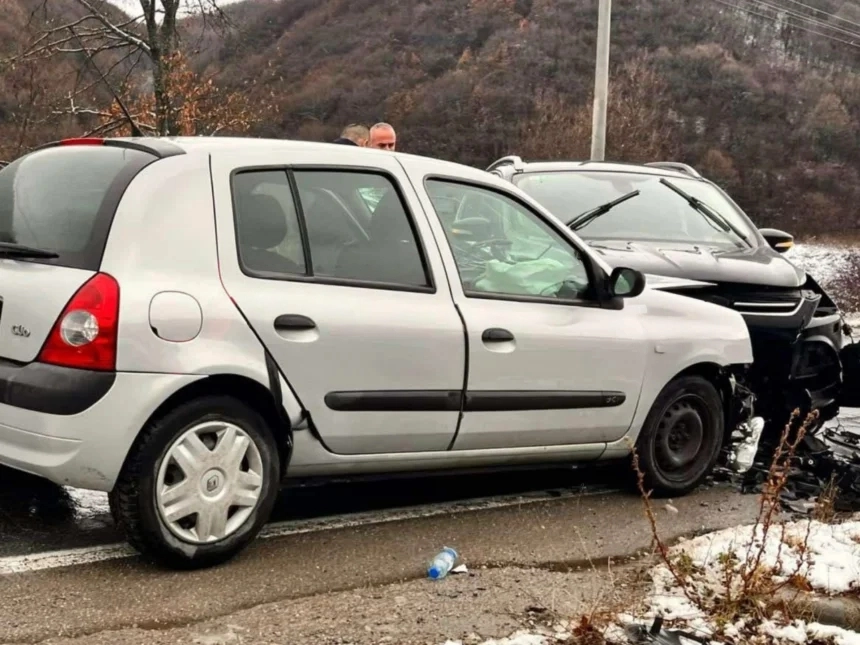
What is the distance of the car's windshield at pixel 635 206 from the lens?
681cm

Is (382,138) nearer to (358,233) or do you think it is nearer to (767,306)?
(767,306)

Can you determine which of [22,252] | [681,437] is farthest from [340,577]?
[681,437]

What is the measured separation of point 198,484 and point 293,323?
2.27ft

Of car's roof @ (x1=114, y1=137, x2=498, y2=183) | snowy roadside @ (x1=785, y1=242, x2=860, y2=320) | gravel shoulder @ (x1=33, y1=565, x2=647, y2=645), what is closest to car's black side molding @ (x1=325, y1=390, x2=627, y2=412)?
gravel shoulder @ (x1=33, y1=565, x2=647, y2=645)

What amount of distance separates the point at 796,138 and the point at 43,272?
2567 inches

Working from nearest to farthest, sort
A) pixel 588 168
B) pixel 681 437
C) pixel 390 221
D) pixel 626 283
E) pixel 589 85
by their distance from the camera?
pixel 390 221 < pixel 626 283 < pixel 681 437 < pixel 588 168 < pixel 589 85

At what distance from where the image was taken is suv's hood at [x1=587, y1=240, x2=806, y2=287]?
19.7ft

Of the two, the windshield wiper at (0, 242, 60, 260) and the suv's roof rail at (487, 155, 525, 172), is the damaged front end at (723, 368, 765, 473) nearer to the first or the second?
the suv's roof rail at (487, 155, 525, 172)

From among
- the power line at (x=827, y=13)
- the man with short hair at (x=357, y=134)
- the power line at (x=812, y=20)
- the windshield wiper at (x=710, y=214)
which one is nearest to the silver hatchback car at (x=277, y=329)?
the windshield wiper at (x=710, y=214)

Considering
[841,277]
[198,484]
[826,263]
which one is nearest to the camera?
[198,484]

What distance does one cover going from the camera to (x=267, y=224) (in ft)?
12.5

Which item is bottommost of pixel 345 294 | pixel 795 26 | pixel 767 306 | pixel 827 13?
pixel 767 306

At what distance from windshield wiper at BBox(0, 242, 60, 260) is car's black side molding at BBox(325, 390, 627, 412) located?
1169 millimetres

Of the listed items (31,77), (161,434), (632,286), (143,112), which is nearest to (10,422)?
(161,434)
